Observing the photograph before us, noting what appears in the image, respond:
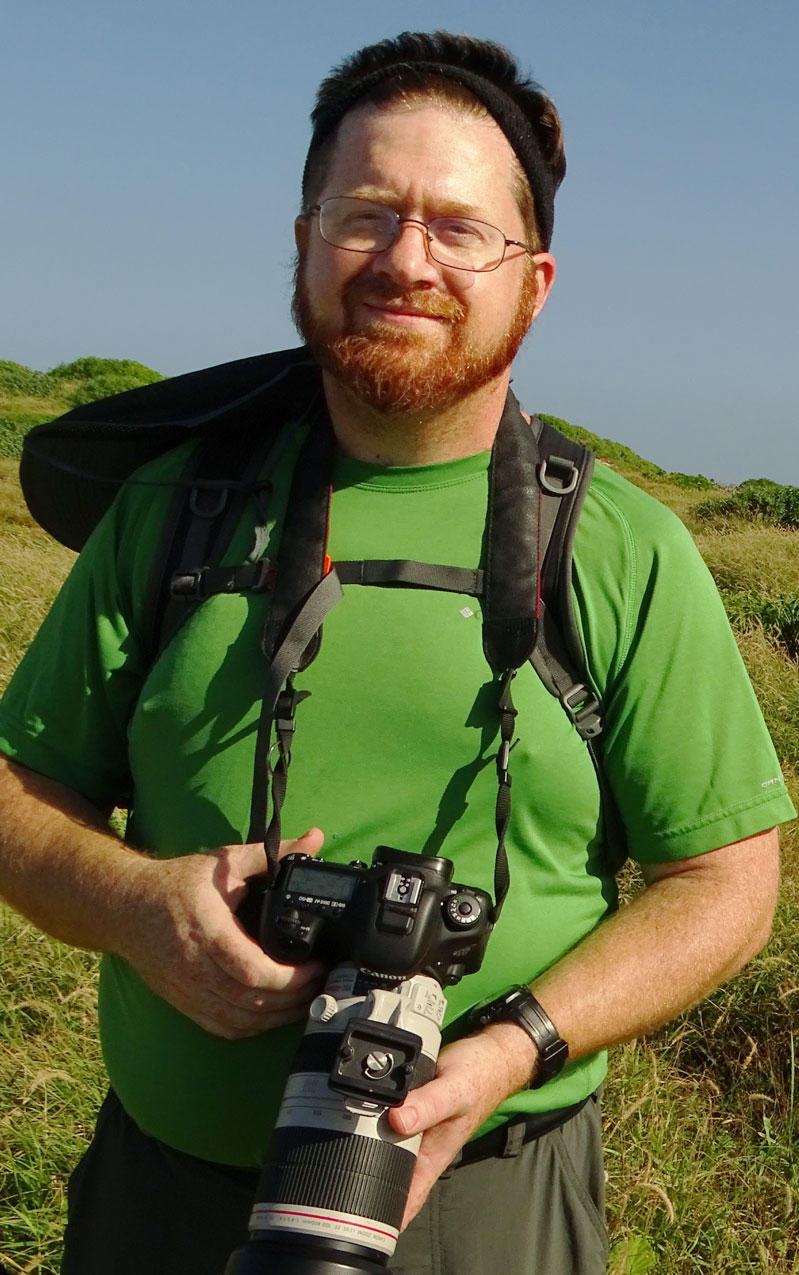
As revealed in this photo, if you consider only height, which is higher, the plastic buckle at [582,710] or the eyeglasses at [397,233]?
the eyeglasses at [397,233]

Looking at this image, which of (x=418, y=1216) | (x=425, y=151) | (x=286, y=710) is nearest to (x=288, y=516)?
(x=286, y=710)

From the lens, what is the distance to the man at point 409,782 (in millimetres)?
1915

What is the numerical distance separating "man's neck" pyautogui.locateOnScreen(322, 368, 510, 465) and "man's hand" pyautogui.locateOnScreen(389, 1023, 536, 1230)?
3.37 feet

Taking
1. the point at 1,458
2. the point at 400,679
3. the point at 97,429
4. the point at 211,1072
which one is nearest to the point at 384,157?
the point at 97,429

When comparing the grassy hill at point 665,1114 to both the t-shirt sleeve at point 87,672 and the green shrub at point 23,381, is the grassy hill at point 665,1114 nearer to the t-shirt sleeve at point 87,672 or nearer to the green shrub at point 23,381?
the t-shirt sleeve at point 87,672

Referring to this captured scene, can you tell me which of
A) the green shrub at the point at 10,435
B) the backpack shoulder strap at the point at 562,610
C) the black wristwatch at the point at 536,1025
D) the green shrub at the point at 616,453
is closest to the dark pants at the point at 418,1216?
the black wristwatch at the point at 536,1025

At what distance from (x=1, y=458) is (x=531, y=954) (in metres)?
22.6

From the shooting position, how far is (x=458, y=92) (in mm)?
2240

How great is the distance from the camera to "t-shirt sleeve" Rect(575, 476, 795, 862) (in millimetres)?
1922

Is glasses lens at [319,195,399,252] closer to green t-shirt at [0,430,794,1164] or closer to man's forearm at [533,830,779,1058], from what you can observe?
green t-shirt at [0,430,794,1164]

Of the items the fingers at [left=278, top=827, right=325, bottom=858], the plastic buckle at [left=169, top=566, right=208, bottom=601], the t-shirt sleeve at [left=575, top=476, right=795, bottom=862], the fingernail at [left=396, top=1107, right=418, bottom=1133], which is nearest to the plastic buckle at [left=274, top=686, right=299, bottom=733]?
the fingers at [left=278, top=827, right=325, bottom=858]

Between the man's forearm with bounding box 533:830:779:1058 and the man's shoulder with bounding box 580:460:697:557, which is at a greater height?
the man's shoulder with bounding box 580:460:697:557

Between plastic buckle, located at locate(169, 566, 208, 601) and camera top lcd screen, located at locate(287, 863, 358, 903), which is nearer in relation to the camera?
camera top lcd screen, located at locate(287, 863, 358, 903)

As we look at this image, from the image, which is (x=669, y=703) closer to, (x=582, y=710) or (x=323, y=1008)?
(x=582, y=710)
